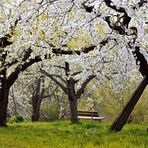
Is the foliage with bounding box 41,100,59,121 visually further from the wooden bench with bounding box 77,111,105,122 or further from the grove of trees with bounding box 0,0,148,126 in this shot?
the grove of trees with bounding box 0,0,148,126

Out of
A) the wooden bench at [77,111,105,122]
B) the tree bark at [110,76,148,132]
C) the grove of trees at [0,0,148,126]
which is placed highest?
the grove of trees at [0,0,148,126]

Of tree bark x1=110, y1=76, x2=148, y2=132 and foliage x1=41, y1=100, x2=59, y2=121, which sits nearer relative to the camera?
tree bark x1=110, y1=76, x2=148, y2=132

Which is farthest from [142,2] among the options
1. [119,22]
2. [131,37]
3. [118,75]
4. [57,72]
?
[57,72]

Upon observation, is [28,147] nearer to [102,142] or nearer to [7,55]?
[102,142]

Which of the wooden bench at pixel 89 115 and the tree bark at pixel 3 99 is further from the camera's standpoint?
the wooden bench at pixel 89 115

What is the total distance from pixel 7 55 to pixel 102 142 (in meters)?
8.73

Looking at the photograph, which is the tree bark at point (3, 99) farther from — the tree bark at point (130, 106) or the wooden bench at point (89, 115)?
the wooden bench at point (89, 115)

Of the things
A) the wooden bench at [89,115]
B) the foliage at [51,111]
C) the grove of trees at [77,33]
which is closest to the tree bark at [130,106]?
the grove of trees at [77,33]

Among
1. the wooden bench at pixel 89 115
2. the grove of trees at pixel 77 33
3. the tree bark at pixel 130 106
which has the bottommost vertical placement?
the wooden bench at pixel 89 115

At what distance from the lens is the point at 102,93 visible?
2061 inches

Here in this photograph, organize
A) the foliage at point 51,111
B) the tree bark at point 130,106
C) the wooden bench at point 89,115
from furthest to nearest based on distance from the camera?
the foliage at point 51,111
the wooden bench at point 89,115
the tree bark at point 130,106

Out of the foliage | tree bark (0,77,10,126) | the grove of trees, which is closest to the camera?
the grove of trees

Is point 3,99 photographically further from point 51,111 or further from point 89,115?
point 51,111

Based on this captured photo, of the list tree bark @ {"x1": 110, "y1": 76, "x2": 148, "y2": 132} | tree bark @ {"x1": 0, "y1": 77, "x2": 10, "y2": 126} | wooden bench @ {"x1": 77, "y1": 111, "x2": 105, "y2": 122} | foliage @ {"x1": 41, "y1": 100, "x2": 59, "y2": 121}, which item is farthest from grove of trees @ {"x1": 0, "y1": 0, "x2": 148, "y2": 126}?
foliage @ {"x1": 41, "y1": 100, "x2": 59, "y2": 121}
